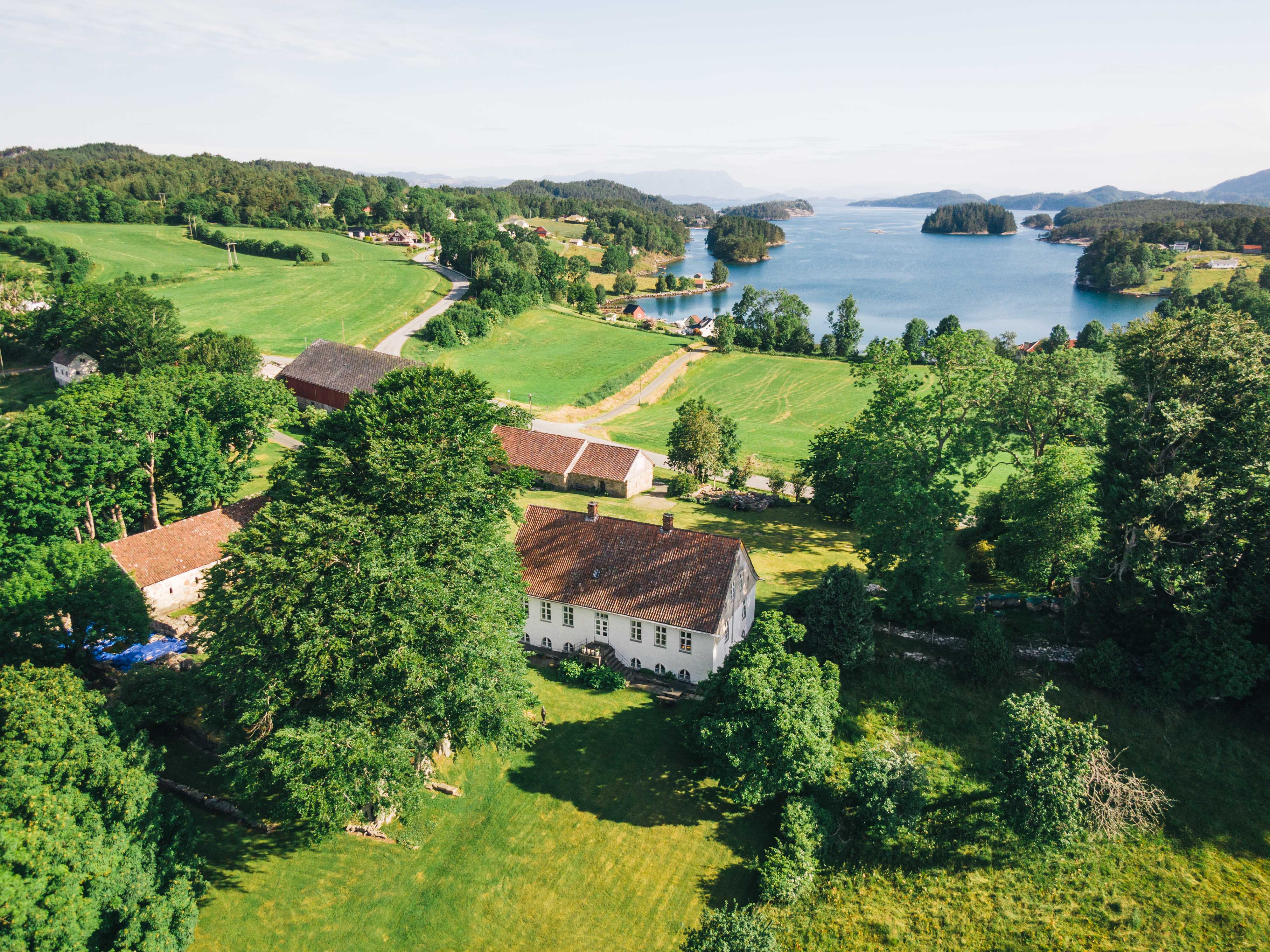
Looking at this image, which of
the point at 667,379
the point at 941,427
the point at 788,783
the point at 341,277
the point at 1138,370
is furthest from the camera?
the point at 341,277

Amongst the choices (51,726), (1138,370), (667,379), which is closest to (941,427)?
(1138,370)

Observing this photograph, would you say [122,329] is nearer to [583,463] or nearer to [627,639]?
[583,463]

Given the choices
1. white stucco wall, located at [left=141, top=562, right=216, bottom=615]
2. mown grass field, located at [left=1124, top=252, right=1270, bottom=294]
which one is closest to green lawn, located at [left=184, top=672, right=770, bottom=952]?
white stucco wall, located at [left=141, top=562, right=216, bottom=615]

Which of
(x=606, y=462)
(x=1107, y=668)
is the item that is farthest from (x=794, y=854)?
(x=606, y=462)

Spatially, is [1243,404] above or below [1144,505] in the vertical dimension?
above

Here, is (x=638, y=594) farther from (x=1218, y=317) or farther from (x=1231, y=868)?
(x=1218, y=317)

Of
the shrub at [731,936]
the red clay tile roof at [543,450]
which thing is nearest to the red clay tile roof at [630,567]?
the shrub at [731,936]

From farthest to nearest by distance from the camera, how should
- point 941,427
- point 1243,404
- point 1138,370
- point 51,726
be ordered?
point 941,427, point 1138,370, point 1243,404, point 51,726

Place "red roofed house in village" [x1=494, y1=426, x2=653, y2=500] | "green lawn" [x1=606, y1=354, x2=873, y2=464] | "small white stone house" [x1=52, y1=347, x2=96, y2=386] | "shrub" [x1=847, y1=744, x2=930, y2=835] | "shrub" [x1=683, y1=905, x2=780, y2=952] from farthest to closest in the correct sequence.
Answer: "green lawn" [x1=606, y1=354, x2=873, y2=464]
"small white stone house" [x1=52, y1=347, x2=96, y2=386]
"red roofed house in village" [x1=494, y1=426, x2=653, y2=500]
"shrub" [x1=847, y1=744, x2=930, y2=835]
"shrub" [x1=683, y1=905, x2=780, y2=952]

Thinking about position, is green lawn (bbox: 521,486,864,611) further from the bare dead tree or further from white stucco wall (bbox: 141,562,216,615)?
white stucco wall (bbox: 141,562,216,615)
